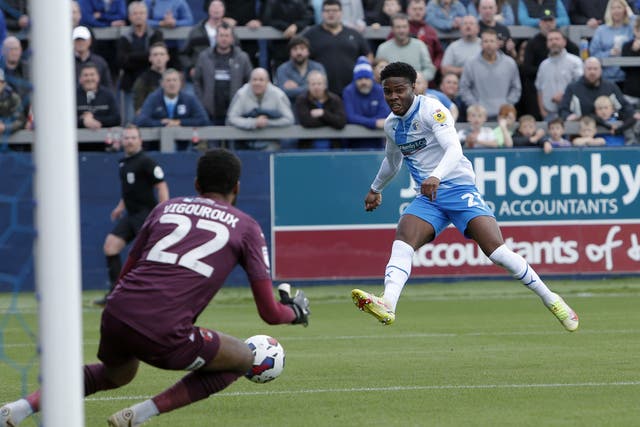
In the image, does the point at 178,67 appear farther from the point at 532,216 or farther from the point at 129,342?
the point at 129,342

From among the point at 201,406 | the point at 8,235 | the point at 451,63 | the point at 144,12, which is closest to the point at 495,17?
the point at 451,63

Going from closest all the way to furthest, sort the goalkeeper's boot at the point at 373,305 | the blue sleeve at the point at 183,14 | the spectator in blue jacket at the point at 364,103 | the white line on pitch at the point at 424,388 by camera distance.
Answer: the white line on pitch at the point at 424,388 < the goalkeeper's boot at the point at 373,305 < the spectator in blue jacket at the point at 364,103 < the blue sleeve at the point at 183,14

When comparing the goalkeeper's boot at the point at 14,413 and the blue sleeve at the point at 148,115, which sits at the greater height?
the blue sleeve at the point at 148,115

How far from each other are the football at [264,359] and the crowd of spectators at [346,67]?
1083 cm

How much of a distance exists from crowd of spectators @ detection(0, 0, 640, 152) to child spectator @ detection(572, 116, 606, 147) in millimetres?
19

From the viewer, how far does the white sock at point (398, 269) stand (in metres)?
10.6

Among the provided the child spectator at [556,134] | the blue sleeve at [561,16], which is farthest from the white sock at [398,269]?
the blue sleeve at [561,16]

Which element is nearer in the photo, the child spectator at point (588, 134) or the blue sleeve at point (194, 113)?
the child spectator at point (588, 134)

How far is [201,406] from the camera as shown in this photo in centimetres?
844

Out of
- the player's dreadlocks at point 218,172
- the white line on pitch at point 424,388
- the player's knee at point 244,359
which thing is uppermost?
the player's dreadlocks at point 218,172

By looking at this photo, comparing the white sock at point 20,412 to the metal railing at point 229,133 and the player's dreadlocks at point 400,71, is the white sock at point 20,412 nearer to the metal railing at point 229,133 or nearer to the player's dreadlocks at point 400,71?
the player's dreadlocks at point 400,71

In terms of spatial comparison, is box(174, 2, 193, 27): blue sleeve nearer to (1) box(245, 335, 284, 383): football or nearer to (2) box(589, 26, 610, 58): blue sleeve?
(2) box(589, 26, 610, 58): blue sleeve

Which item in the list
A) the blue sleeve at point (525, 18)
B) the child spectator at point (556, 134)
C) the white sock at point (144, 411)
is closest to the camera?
the white sock at point (144, 411)

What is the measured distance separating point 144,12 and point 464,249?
5.74 metres
